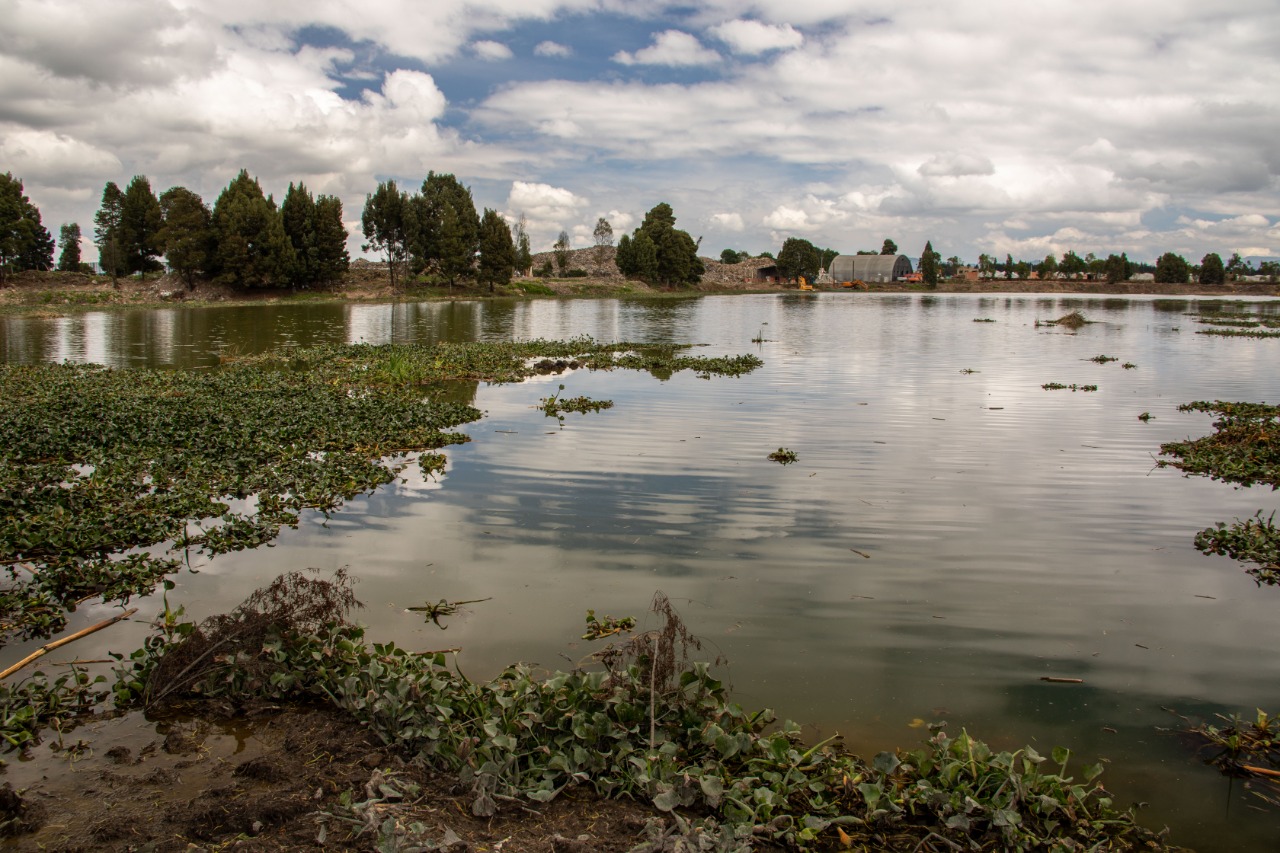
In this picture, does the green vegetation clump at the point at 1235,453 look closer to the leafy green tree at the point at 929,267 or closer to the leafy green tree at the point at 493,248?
the leafy green tree at the point at 493,248

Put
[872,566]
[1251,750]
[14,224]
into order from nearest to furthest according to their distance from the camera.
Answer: [1251,750] → [872,566] → [14,224]

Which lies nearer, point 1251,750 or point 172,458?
point 1251,750

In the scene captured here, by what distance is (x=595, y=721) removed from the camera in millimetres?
4836

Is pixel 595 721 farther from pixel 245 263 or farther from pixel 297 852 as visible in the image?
pixel 245 263

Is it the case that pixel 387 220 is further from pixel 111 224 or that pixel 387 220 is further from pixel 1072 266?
pixel 1072 266

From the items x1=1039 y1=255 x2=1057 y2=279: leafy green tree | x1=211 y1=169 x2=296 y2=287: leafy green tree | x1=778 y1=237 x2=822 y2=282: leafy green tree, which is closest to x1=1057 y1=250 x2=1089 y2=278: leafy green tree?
x1=1039 y1=255 x2=1057 y2=279: leafy green tree

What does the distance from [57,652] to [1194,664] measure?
9519mm

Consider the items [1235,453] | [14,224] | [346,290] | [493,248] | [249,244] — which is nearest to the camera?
[1235,453]

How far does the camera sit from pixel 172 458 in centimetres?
1195

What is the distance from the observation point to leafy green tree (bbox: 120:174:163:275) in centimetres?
8156

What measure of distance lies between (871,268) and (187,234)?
478 feet

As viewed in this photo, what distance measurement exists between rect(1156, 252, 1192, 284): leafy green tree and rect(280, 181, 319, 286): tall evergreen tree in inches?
5695

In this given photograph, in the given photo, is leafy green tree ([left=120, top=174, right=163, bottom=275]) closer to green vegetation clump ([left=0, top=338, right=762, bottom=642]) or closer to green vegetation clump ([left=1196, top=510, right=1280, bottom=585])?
green vegetation clump ([left=0, top=338, right=762, bottom=642])

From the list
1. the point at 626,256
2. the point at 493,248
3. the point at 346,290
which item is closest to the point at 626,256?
the point at 626,256
